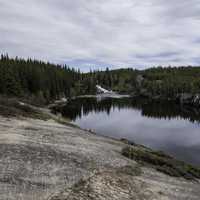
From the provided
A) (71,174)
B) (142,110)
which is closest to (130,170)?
(71,174)

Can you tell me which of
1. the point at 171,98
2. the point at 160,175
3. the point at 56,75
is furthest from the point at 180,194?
the point at 171,98

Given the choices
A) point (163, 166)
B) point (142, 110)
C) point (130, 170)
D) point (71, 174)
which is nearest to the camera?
point (71, 174)

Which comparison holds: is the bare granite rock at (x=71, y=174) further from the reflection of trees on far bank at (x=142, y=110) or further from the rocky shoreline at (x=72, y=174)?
the reflection of trees on far bank at (x=142, y=110)

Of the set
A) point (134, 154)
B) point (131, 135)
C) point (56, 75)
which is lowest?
point (131, 135)

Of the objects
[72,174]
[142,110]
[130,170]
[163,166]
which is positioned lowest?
[142,110]

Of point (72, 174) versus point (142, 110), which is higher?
point (72, 174)

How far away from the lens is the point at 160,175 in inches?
621

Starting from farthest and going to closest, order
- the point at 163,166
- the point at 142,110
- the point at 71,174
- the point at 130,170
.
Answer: the point at 142,110 < the point at 163,166 < the point at 130,170 < the point at 71,174

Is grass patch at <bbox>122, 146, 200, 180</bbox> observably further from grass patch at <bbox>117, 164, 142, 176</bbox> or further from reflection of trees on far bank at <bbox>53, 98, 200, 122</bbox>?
reflection of trees on far bank at <bbox>53, 98, 200, 122</bbox>

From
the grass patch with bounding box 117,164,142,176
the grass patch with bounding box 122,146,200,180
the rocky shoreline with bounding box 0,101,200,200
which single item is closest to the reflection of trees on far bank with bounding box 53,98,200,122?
the grass patch with bounding box 122,146,200,180

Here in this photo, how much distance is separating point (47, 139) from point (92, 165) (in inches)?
208

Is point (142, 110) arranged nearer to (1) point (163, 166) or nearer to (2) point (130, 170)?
(1) point (163, 166)

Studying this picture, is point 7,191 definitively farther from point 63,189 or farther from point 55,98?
point 55,98

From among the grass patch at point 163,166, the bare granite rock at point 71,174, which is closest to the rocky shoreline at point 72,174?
the bare granite rock at point 71,174
